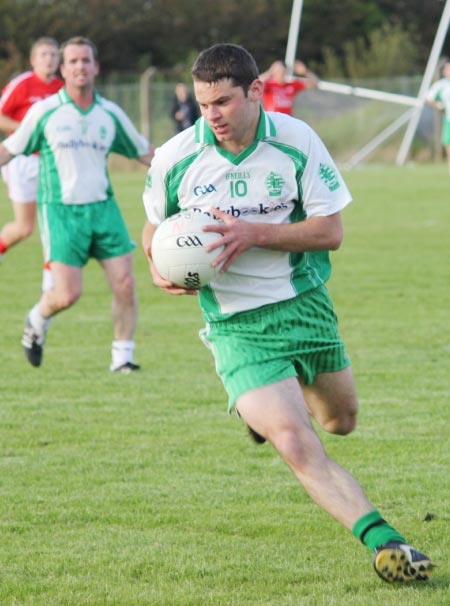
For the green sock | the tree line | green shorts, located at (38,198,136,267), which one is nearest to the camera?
the green sock

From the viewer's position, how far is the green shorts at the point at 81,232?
952 centimetres

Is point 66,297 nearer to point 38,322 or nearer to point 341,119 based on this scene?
point 38,322

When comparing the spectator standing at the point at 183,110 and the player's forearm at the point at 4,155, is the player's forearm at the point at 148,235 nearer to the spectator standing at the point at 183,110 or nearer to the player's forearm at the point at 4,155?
the player's forearm at the point at 4,155

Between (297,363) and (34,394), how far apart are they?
390cm

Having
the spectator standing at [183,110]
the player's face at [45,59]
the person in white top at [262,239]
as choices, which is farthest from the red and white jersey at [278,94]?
the person in white top at [262,239]

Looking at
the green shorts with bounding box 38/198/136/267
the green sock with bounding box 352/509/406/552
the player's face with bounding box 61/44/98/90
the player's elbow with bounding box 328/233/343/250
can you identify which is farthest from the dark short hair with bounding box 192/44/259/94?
the green shorts with bounding box 38/198/136/267

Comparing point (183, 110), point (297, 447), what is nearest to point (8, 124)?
A: point (297, 447)

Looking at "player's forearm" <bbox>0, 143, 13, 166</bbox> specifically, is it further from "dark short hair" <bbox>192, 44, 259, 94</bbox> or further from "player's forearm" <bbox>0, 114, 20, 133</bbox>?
"dark short hair" <bbox>192, 44, 259, 94</bbox>

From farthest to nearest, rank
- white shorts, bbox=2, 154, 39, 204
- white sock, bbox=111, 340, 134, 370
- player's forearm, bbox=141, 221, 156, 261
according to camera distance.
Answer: white shorts, bbox=2, 154, 39, 204 < white sock, bbox=111, 340, 134, 370 < player's forearm, bbox=141, 221, 156, 261

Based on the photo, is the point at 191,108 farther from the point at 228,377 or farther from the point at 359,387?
the point at 228,377

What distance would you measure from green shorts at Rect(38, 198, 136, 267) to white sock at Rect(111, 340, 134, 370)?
62 centimetres

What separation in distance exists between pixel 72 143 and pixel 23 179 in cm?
409

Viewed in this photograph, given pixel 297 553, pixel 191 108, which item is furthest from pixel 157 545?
pixel 191 108

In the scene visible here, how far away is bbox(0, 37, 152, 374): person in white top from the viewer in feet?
31.2
